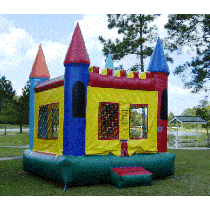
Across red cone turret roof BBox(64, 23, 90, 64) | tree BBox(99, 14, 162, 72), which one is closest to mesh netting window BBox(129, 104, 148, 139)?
red cone turret roof BBox(64, 23, 90, 64)

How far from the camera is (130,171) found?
708 cm

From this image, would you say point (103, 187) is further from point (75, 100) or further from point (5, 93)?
point (5, 93)

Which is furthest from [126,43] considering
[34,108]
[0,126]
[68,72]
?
[0,126]

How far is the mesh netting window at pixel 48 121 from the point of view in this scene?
7988 millimetres

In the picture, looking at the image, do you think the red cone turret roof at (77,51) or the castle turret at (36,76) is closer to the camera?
the red cone turret roof at (77,51)

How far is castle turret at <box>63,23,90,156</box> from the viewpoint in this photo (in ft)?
22.9

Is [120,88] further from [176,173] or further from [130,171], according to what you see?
[176,173]

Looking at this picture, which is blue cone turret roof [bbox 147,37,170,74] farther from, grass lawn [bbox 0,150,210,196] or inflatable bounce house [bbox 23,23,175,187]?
grass lawn [bbox 0,150,210,196]

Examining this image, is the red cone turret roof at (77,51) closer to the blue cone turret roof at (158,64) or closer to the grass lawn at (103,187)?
the blue cone turret roof at (158,64)

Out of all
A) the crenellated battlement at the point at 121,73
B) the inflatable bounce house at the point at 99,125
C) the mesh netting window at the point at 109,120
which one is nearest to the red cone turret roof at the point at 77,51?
the inflatable bounce house at the point at 99,125

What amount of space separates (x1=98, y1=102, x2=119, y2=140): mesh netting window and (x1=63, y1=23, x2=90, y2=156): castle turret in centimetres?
67

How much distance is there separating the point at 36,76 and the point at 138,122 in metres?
3.62

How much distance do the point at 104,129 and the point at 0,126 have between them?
4931 centimetres
